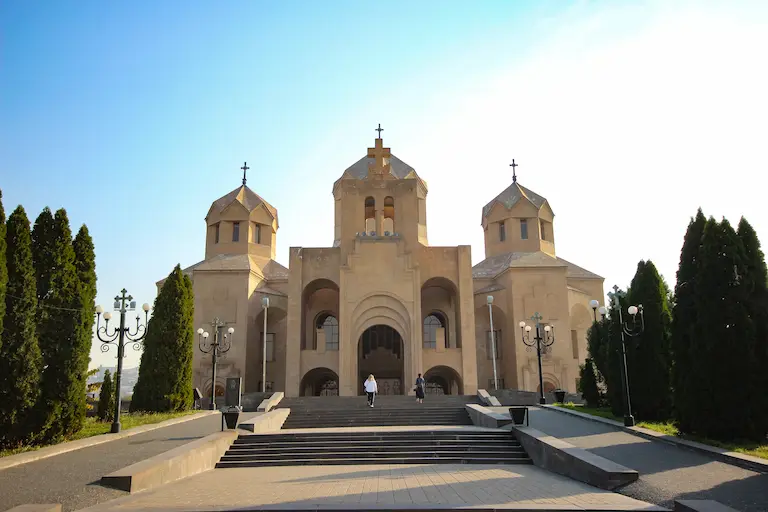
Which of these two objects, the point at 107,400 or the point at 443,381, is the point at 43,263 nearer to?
the point at 107,400

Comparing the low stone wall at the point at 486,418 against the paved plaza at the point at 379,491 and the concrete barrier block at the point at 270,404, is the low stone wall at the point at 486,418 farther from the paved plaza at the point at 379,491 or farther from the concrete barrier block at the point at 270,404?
the concrete barrier block at the point at 270,404

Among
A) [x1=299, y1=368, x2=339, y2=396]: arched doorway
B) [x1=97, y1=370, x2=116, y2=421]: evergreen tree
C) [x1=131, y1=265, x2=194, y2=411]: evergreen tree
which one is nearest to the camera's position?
[x1=97, y1=370, x2=116, y2=421]: evergreen tree

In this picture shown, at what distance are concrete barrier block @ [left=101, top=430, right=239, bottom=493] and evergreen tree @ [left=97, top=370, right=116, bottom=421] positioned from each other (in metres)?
6.59

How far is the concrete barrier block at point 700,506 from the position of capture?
662cm

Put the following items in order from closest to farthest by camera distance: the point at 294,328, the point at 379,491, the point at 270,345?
the point at 379,491 < the point at 294,328 < the point at 270,345

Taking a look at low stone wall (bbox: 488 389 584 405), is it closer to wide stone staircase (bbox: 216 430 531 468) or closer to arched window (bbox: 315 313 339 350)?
arched window (bbox: 315 313 339 350)

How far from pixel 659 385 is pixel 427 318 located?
19.3 meters

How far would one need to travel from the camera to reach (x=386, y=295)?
28391mm

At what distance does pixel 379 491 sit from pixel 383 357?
25030 mm

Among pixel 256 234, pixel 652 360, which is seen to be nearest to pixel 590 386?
pixel 652 360

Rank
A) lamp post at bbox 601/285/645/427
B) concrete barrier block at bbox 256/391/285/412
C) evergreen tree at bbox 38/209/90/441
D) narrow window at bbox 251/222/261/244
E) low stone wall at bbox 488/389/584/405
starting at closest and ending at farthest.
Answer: evergreen tree at bbox 38/209/90/441
lamp post at bbox 601/285/645/427
concrete barrier block at bbox 256/391/285/412
low stone wall at bbox 488/389/584/405
narrow window at bbox 251/222/261/244

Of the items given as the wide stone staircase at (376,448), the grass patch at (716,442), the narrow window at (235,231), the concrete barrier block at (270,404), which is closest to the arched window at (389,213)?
the narrow window at (235,231)

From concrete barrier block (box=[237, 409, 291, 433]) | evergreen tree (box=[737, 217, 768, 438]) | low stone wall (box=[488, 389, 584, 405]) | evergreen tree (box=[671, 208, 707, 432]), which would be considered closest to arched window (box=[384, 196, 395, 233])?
low stone wall (box=[488, 389, 584, 405])

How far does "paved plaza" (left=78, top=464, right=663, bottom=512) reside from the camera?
782cm
